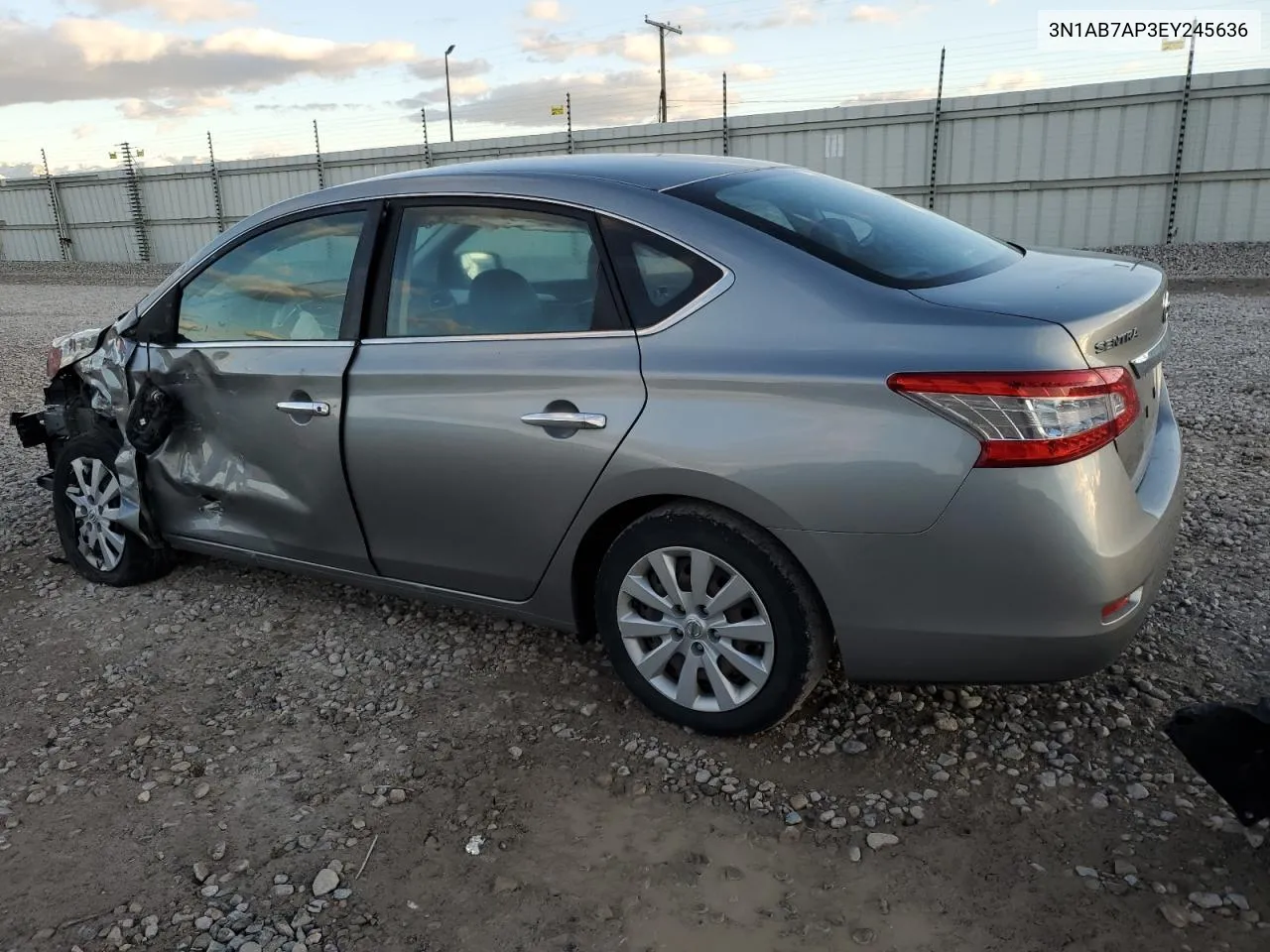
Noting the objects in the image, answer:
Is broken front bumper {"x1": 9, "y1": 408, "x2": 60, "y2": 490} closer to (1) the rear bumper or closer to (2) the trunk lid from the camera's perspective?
(1) the rear bumper

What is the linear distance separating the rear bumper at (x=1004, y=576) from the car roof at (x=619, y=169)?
121 centimetres

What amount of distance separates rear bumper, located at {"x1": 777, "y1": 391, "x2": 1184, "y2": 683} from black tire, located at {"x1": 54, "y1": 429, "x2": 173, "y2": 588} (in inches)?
120

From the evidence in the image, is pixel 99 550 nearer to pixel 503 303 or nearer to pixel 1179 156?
pixel 503 303

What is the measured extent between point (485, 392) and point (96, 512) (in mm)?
2311

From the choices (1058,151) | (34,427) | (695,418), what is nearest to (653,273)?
(695,418)

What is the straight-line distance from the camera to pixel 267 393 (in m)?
3.52

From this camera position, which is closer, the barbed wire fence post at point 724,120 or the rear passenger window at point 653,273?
the rear passenger window at point 653,273

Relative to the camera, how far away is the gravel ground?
2258mm

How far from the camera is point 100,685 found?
3486 millimetres

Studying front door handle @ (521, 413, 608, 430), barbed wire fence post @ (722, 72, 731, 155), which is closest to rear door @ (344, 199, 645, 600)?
front door handle @ (521, 413, 608, 430)

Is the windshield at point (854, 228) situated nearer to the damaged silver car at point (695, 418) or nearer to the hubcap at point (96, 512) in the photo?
the damaged silver car at point (695, 418)

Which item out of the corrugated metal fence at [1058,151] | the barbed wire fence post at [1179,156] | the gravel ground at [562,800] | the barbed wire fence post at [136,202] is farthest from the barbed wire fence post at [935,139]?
the barbed wire fence post at [136,202]

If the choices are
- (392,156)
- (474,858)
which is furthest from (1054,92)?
(474,858)

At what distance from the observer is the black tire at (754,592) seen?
8.63 feet
